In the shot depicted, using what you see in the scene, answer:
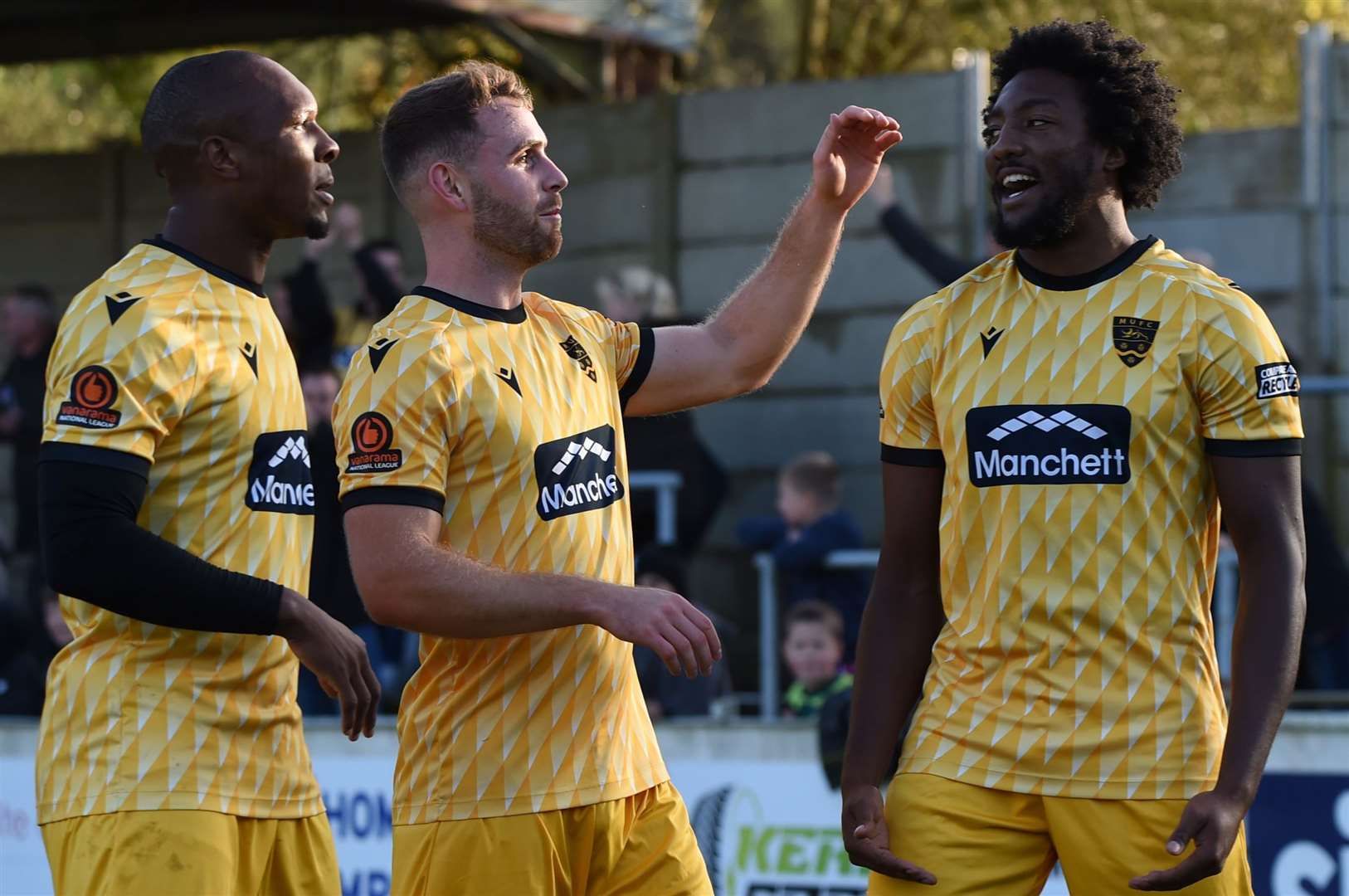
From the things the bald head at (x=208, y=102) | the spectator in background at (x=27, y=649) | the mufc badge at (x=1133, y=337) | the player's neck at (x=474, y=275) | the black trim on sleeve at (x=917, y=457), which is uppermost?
the bald head at (x=208, y=102)

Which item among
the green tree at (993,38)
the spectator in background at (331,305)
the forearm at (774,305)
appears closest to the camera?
the forearm at (774,305)

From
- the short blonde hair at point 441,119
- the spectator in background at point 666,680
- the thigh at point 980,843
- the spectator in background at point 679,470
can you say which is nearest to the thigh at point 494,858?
the thigh at point 980,843

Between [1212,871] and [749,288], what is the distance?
1677 millimetres

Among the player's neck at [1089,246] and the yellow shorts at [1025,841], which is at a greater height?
A: the player's neck at [1089,246]

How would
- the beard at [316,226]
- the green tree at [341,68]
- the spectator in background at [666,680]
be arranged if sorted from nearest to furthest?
1. the beard at [316,226]
2. the spectator in background at [666,680]
3. the green tree at [341,68]

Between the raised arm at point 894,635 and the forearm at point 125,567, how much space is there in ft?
3.85

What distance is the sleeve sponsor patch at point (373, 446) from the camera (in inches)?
148

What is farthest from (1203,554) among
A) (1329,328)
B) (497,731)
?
(1329,328)

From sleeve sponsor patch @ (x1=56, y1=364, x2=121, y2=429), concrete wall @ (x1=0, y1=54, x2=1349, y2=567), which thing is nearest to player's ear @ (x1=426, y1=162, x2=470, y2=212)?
sleeve sponsor patch @ (x1=56, y1=364, x2=121, y2=429)

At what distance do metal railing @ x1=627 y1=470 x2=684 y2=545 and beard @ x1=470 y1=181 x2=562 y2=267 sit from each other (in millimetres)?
4423

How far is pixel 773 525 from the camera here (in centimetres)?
836

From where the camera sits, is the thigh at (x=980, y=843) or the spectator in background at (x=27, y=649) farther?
the spectator in background at (x=27, y=649)

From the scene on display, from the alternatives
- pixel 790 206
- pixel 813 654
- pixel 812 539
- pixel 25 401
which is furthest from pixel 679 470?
pixel 25 401

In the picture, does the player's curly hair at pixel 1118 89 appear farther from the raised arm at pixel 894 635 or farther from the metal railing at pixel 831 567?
the metal railing at pixel 831 567
